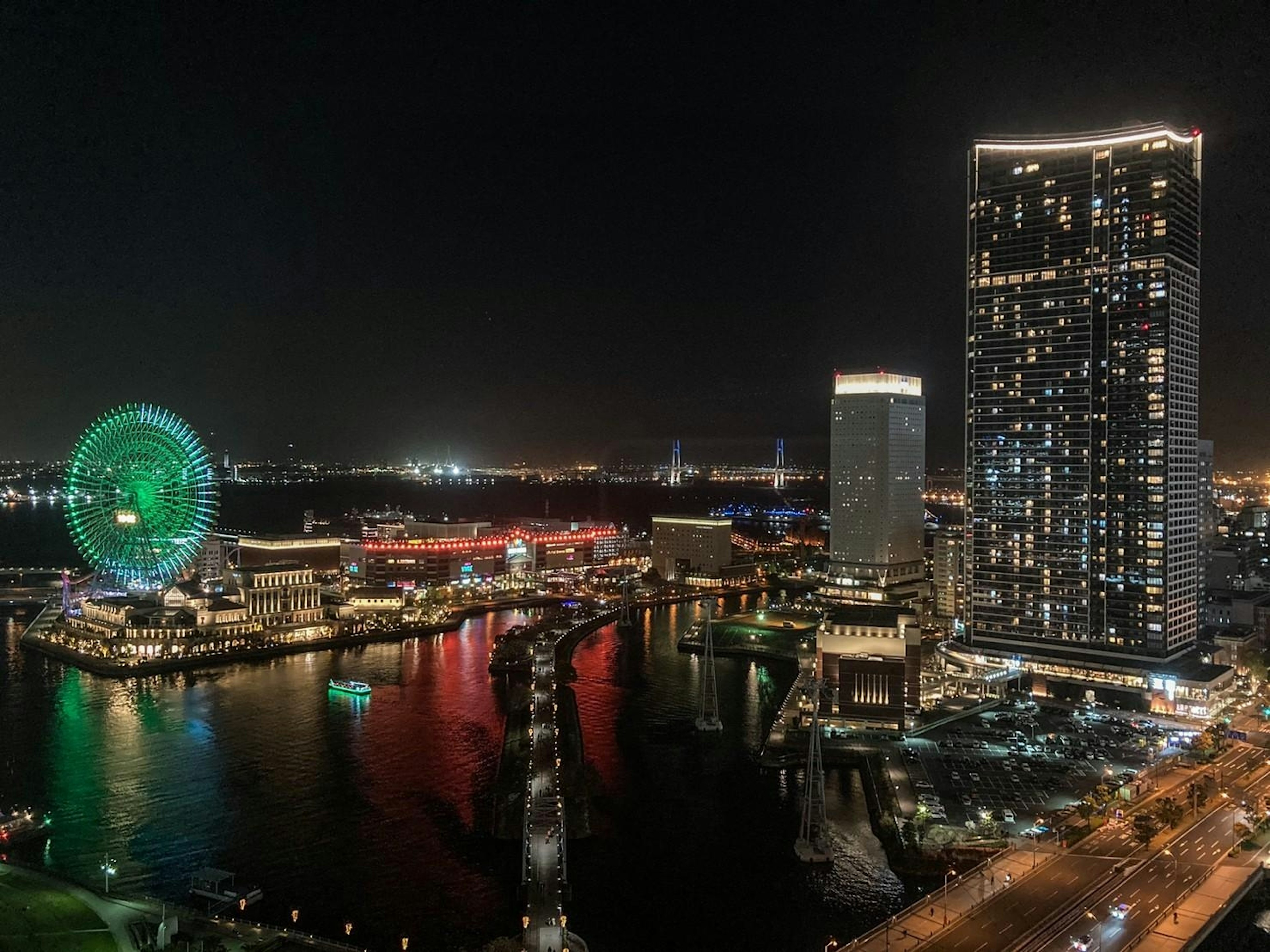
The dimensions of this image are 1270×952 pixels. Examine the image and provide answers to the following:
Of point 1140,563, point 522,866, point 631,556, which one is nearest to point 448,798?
point 522,866

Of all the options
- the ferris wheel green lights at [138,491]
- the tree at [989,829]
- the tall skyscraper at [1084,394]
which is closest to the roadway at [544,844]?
the tree at [989,829]

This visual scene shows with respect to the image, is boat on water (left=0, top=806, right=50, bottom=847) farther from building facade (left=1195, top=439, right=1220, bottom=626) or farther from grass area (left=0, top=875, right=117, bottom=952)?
building facade (left=1195, top=439, right=1220, bottom=626)

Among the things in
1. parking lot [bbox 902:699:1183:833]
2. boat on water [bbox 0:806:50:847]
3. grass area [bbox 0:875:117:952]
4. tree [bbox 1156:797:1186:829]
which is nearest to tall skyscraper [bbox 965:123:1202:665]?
parking lot [bbox 902:699:1183:833]

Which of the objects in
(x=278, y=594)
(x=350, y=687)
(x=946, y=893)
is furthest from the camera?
(x=278, y=594)

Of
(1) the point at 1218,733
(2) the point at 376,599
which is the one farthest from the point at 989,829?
(2) the point at 376,599

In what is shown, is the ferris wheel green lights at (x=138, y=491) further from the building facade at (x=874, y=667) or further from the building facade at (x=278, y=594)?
the building facade at (x=874, y=667)

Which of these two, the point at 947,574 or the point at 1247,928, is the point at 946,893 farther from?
the point at 947,574
